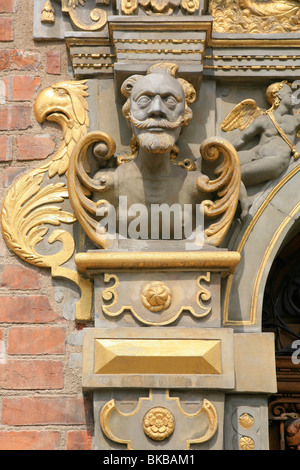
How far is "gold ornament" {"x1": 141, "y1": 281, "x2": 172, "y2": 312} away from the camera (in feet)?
12.0

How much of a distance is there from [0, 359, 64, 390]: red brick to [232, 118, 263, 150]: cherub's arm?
1166 millimetres

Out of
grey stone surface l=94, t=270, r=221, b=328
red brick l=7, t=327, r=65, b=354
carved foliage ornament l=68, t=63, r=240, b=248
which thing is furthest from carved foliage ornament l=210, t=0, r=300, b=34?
red brick l=7, t=327, r=65, b=354

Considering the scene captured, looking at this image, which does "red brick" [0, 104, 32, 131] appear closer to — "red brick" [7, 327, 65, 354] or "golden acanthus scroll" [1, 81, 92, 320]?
"golden acanthus scroll" [1, 81, 92, 320]

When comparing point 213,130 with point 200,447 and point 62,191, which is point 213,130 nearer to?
point 62,191

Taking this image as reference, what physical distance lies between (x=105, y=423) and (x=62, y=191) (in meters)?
0.98

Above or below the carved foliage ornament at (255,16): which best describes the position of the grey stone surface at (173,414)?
below

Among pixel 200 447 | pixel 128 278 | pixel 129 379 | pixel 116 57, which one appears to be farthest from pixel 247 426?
pixel 116 57

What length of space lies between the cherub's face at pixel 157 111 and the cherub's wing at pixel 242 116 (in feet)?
1.04

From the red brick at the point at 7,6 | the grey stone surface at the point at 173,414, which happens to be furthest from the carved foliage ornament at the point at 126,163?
the red brick at the point at 7,6

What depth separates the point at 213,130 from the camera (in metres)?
3.98

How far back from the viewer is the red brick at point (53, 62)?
408 cm

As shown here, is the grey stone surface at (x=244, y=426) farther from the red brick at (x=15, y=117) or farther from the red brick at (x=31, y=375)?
the red brick at (x=15, y=117)

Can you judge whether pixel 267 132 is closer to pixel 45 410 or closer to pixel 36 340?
pixel 36 340

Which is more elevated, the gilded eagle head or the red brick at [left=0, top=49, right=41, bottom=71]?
the red brick at [left=0, top=49, right=41, bottom=71]
